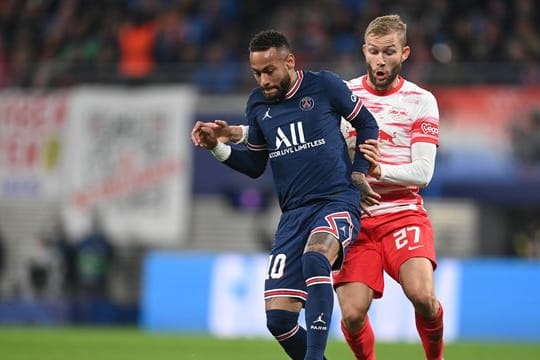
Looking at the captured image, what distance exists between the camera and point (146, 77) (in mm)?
20953

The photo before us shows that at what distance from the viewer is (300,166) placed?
325 inches

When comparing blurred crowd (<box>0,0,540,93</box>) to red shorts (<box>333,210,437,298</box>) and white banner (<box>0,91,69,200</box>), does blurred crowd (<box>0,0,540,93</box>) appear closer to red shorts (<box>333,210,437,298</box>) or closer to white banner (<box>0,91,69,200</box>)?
white banner (<box>0,91,69,200</box>)

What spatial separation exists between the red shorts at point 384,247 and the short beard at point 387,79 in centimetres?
84

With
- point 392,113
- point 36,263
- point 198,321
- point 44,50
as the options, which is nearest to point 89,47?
point 44,50

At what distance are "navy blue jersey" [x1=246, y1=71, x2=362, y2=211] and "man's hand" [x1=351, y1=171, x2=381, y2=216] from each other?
2.3 inches

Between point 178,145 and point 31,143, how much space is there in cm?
274

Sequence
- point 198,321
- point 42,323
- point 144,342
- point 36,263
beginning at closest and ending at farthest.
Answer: point 144,342, point 198,321, point 42,323, point 36,263

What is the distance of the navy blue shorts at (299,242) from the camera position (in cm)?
809

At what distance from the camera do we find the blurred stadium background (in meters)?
18.6

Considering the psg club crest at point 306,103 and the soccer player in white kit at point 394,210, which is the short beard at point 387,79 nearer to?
the soccer player in white kit at point 394,210

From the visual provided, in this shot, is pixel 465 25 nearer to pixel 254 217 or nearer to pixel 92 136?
pixel 254 217

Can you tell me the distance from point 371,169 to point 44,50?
1559 centimetres

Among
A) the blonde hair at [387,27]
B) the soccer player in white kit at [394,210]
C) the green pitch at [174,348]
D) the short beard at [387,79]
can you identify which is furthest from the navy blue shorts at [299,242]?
the green pitch at [174,348]

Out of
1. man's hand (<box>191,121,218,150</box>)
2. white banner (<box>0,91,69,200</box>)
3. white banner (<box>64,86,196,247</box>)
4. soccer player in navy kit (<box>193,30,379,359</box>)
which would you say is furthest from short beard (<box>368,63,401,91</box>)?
white banner (<box>0,91,69,200</box>)
